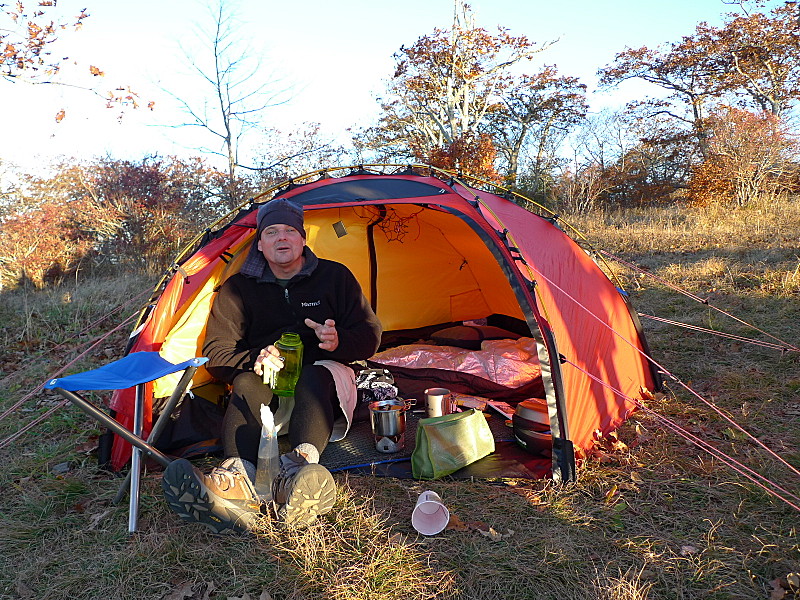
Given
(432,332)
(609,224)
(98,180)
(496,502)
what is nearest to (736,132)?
(609,224)

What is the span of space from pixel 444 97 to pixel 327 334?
11652 mm

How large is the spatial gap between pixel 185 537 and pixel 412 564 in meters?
0.93

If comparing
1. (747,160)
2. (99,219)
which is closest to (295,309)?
(99,219)

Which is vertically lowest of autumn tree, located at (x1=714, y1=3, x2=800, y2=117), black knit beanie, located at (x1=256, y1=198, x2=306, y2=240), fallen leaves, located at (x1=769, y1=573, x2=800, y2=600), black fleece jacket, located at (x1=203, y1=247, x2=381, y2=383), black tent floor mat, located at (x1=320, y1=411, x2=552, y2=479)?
fallen leaves, located at (x1=769, y1=573, x2=800, y2=600)

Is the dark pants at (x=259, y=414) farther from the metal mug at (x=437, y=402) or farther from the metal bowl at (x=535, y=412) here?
the metal bowl at (x=535, y=412)

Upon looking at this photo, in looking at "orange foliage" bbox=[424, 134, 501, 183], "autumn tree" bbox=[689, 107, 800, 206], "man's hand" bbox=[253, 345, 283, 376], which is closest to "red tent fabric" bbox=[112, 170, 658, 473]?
"man's hand" bbox=[253, 345, 283, 376]

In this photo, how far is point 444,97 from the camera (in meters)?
13.3

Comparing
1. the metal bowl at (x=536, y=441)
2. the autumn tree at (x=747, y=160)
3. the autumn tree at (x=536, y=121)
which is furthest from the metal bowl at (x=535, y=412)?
the autumn tree at (x=536, y=121)

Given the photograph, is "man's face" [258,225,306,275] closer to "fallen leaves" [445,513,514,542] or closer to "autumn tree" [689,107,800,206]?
"fallen leaves" [445,513,514,542]

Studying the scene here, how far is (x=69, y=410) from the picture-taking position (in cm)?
388

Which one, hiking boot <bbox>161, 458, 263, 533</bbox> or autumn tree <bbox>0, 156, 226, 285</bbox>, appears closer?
hiking boot <bbox>161, 458, 263, 533</bbox>

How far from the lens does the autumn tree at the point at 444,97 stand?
12266 millimetres

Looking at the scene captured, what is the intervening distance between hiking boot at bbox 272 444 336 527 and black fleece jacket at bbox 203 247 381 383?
2.39ft

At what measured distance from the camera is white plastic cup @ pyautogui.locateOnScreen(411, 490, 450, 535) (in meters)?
2.29
